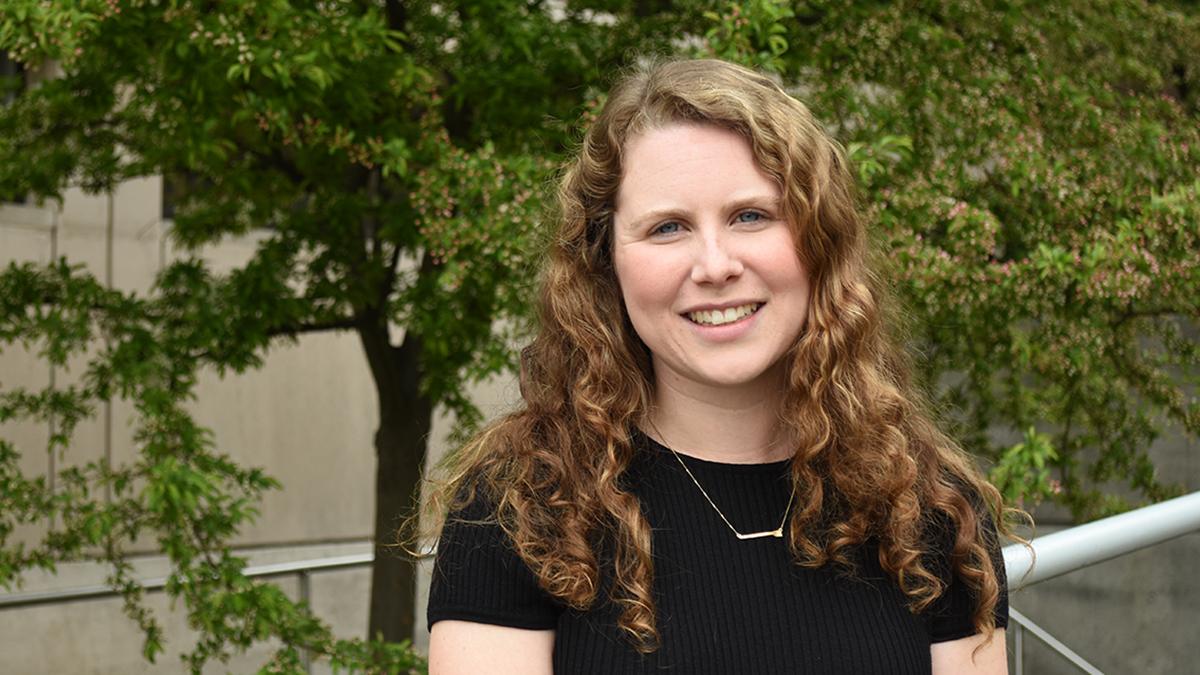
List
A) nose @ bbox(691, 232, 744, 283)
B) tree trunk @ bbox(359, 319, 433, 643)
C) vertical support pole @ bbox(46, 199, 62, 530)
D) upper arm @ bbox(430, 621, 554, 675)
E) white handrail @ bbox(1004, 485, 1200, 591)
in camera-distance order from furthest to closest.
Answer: vertical support pole @ bbox(46, 199, 62, 530)
tree trunk @ bbox(359, 319, 433, 643)
white handrail @ bbox(1004, 485, 1200, 591)
nose @ bbox(691, 232, 744, 283)
upper arm @ bbox(430, 621, 554, 675)

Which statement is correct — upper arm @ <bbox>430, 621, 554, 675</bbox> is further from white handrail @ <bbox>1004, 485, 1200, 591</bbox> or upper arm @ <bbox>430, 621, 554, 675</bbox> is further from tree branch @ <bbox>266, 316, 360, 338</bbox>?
tree branch @ <bbox>266, 316, 360, 338</bbox>

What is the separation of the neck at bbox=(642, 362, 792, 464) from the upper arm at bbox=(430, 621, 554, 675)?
0.38 meters

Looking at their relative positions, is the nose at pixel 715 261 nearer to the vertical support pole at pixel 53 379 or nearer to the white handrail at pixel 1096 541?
the white handrail at pixel 1096 541

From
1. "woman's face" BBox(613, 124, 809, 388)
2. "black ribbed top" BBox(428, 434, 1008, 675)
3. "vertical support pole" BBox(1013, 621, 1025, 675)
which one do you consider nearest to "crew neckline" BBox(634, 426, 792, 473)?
"black ribbed top" BBox(428, 434, 1008, 675)

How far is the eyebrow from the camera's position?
204cm

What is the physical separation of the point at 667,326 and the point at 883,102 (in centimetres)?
389

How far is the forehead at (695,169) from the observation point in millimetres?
2039

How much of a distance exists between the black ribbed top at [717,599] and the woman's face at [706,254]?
0.56 ft

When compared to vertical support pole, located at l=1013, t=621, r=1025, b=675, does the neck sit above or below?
above

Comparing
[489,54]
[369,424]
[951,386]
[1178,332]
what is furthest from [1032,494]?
[369,424]

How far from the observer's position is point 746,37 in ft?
15.5

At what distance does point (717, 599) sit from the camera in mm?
2016

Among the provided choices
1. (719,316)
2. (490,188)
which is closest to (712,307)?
(719,316)

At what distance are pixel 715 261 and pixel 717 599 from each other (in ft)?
1.48
